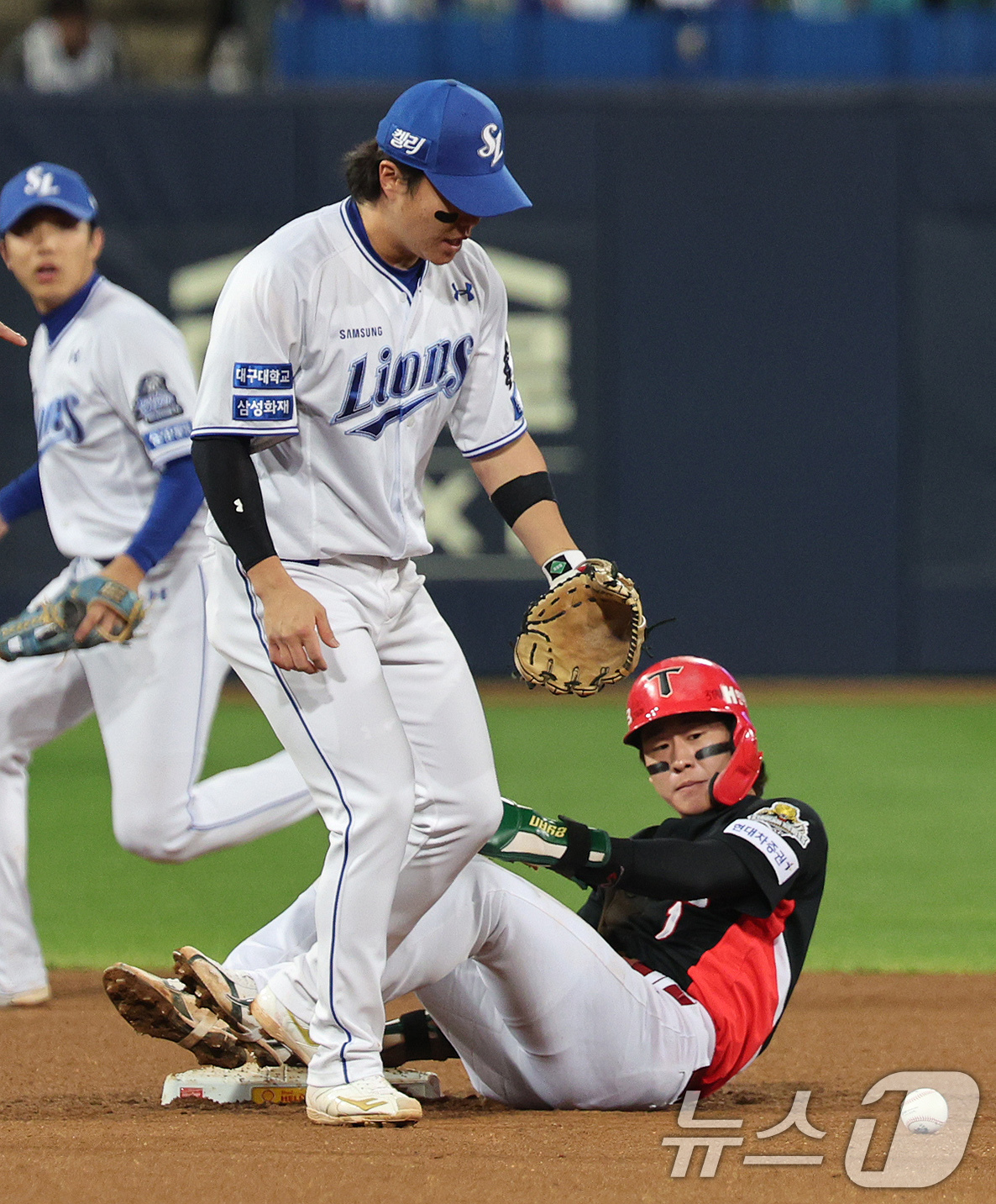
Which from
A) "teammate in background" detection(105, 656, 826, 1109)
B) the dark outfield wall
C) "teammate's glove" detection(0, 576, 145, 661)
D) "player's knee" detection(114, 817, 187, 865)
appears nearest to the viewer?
"teammate in background" detection(105, 656, 826, 1109)

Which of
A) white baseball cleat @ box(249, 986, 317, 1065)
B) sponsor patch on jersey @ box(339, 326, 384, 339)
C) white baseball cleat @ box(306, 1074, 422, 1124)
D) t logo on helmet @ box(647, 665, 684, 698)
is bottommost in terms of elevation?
white baseball cleat @ box(306, 1074, 422, 1124)

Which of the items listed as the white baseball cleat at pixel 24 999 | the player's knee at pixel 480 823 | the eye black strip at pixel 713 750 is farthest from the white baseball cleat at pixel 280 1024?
the white baseball cleat at pixel 24 999

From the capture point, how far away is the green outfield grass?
5.59 metres

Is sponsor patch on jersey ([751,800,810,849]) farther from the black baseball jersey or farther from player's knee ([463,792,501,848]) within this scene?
player's knee ([463,792,501,848])

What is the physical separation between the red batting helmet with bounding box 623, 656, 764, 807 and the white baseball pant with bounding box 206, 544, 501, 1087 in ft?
1.03

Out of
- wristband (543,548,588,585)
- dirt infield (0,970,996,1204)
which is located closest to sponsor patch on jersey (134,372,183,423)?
wristband (543,548,588,585)

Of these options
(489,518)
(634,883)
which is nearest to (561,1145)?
(634,883)

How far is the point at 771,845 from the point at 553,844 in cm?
41

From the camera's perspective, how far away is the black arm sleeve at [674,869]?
3299 mm

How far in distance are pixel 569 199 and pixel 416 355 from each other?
7917mm

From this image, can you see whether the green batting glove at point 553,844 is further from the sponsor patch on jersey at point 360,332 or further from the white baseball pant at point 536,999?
the sponsor patch on jersey at point 360,332

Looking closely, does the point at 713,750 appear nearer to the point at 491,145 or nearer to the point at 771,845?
the point at 771,845

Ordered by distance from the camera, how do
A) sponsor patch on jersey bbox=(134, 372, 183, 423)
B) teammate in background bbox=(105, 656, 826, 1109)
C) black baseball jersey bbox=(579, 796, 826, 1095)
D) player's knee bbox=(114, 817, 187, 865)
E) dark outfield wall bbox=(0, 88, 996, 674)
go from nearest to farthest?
teammate in background bbox=(105, 656, 826, 1109) < black baseball jersey bbox=(579, 796, 826, 1095) < player's knee bbox=(114, 817, 187, 865) < sponsor patch on jersey bbox=(134, 372, 183, 423) < dark outfield wall bbox=(0, 88, 996, 674)

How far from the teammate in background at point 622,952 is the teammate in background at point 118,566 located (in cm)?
100
